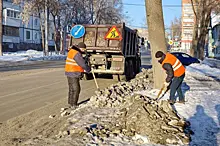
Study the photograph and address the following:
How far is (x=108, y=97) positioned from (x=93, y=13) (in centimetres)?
4637

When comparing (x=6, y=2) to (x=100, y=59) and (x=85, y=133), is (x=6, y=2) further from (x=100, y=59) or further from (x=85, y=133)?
(x=85, y=133)

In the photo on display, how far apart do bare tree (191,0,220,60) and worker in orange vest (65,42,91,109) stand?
69.3 feet

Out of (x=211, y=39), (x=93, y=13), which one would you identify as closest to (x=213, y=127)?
(x=93, y=13)

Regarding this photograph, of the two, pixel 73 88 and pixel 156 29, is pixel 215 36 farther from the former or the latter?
→ pixel 73 88

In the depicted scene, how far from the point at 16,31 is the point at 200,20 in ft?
136

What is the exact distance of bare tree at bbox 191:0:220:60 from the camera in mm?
27984

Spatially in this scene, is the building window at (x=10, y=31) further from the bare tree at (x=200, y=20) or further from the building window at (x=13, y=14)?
the bare tree at (x=200, y=20)

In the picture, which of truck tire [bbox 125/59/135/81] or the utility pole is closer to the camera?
the utility pole

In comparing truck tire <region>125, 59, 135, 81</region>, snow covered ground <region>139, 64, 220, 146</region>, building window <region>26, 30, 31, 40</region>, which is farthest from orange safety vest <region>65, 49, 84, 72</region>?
building window <region>26, 30, 31, 40</region>

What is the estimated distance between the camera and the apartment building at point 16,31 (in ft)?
194

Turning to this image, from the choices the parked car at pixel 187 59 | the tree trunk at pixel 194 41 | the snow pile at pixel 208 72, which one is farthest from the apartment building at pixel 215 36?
the snow pile at pixel 208 72

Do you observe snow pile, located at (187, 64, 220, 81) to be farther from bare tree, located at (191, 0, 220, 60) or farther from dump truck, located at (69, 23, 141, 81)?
bare tree, located at (191, 0, 220, 60)

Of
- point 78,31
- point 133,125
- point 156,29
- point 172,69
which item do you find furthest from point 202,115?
point 78,31

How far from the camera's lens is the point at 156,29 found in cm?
1074
